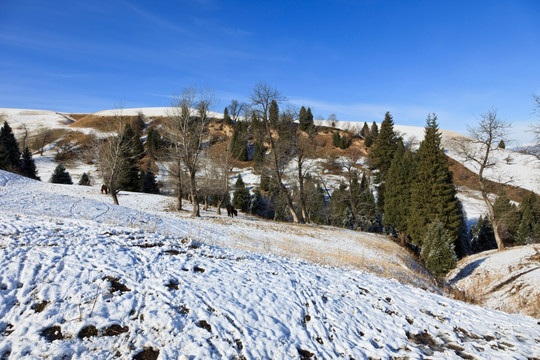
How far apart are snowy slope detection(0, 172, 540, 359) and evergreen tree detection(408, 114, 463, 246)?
24.9 m

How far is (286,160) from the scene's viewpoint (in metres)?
28.9

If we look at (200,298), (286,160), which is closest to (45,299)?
(200,298)

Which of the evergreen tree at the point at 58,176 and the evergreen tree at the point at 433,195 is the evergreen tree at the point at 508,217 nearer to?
the evergreen tree at the point at 433,195

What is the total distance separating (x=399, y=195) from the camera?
36219 millimetres

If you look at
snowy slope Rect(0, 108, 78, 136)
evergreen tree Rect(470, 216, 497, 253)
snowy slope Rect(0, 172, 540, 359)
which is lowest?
evergreen tree Rect(470, 216, 497, 253)

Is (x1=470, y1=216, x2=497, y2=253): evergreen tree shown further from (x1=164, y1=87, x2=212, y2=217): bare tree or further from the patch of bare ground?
(x1=164, y1=87, x2=212, y2=217): bare tree

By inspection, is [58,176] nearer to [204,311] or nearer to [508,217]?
[204,311]

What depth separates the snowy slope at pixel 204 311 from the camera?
12.0 ft

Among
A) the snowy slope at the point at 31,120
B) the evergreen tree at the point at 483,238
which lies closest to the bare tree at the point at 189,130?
the evergreen tree at the point at 483,238

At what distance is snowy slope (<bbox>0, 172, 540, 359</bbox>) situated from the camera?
3672 mm

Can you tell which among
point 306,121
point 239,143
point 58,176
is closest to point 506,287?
point 306,121

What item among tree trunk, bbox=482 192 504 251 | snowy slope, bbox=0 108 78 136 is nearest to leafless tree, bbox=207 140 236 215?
tree trunk, bbox=482 192 504 251

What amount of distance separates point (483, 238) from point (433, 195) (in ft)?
95.9

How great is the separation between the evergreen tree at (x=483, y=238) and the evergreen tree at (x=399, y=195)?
68.9 feet
